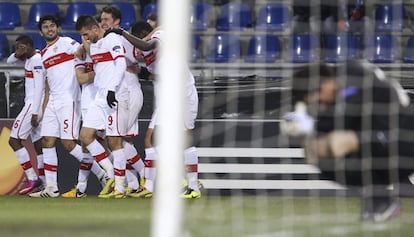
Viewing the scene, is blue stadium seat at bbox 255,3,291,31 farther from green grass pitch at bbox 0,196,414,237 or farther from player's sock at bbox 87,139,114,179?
player's sock at bbox 87,139,114,179

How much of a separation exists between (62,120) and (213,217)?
3.08 meters

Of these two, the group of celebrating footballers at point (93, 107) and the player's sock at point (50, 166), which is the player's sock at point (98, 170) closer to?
the group of celebrating footballers at point (93, 107)

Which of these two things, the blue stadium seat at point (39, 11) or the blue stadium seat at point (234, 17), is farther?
the blue stadium seat at point (39, 11)

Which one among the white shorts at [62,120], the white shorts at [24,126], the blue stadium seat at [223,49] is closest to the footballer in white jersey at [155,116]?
the white shorts at [62,120]

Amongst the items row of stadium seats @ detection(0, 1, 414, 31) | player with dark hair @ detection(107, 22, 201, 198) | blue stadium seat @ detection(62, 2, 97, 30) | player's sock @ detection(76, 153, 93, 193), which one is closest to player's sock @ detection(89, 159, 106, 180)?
player's sock @ detection(76, 153, 93, 193)

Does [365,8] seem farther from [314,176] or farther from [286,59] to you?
[314,176]

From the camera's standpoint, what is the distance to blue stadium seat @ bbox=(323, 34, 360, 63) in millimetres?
11852

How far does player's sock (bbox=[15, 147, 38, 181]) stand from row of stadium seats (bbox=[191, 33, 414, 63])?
6.83 ft

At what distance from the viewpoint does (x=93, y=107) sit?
1149 cm

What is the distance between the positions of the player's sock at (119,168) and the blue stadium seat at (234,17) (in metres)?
2.52

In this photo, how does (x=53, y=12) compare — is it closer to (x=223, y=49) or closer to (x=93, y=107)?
(x=223, y=49)

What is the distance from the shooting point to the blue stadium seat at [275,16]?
500 inches

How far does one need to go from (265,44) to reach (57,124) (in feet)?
8.95

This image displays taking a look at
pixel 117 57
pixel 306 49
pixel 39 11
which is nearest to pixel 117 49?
pixel 117 57
